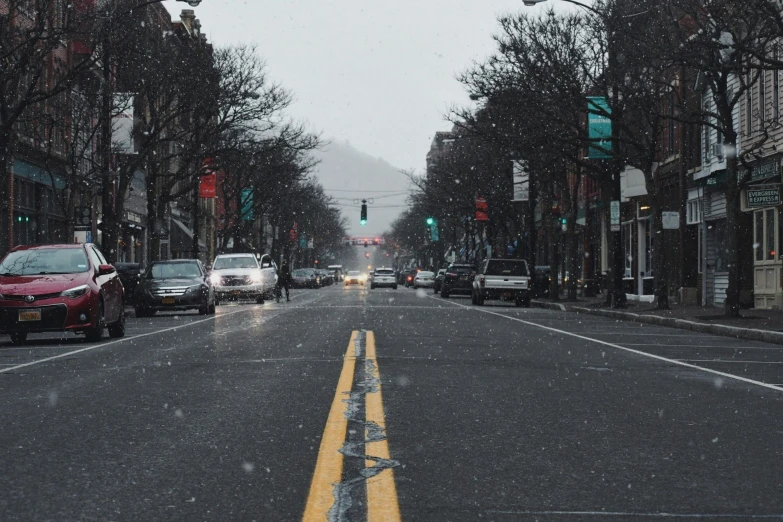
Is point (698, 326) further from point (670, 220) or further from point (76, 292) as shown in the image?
point (76, 292)

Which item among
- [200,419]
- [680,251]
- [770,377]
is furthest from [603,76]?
[200,419]

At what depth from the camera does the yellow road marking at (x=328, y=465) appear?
18.2 feet

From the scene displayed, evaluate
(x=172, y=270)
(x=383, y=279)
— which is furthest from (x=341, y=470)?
(x=383, y=279)

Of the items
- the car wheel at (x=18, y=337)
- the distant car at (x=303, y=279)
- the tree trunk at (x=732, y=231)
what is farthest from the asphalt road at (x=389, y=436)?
the distant car at (x=303, y=279)

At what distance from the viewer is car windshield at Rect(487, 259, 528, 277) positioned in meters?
43.7

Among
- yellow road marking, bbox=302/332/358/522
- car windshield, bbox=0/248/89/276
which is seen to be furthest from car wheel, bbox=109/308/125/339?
yellow road marking, bbox=302/332/358/522

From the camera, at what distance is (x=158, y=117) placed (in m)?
39.3

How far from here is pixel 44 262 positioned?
A: 19.5 metres

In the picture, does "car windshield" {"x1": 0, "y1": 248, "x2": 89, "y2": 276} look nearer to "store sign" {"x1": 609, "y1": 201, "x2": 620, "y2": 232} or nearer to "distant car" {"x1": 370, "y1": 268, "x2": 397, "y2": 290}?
"store sign" {"x1": 609, "y1": 201, "x2": 620, "y2": 232}

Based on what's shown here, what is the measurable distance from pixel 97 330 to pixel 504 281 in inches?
1024

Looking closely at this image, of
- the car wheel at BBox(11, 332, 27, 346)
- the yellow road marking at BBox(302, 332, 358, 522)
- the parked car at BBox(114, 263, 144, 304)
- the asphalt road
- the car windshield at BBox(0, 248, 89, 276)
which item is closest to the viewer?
the yellow road marking at BBox(302, 332, 358, 522)

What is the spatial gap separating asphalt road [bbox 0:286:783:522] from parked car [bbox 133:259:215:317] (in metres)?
15.5

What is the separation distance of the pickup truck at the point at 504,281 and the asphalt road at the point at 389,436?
89.7 ft

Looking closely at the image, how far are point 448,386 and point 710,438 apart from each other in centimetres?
357
